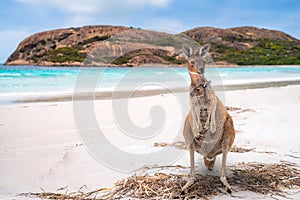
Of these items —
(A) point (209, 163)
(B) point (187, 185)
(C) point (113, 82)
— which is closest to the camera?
(B) point (187, 185)

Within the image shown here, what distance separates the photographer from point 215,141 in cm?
270

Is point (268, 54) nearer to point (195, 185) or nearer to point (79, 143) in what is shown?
point (79, 143)

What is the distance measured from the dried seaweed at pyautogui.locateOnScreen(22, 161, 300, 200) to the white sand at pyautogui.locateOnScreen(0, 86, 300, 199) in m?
0.15

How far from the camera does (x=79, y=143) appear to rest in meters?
5.34

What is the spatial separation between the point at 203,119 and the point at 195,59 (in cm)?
54

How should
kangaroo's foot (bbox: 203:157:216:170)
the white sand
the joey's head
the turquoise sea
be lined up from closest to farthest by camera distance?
1. the joey's head
2. kangaroo's foot (bbox: 203:157:216:170)
3. the white sand
4. the turquoise sea

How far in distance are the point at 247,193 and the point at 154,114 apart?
5.67m

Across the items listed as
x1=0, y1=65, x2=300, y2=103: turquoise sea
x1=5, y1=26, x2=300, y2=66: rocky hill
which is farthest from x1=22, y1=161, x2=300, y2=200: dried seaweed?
x1=5, y1=26, x2=300, y2=66: rocky hill

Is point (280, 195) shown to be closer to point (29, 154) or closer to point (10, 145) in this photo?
point (29, 154)

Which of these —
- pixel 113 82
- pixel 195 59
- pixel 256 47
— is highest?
pixel 256 47

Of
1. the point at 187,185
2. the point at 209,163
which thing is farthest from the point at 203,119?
the point at 209,163

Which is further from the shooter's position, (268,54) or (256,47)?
(256,47)

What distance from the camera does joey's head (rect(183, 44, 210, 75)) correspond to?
2391 millimetres

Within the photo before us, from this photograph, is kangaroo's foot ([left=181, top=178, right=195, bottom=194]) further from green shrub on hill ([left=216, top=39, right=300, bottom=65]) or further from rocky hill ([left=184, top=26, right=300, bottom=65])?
green shrub on hill ([left=216, top=39, right=300, bottom=65])
